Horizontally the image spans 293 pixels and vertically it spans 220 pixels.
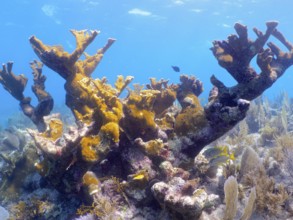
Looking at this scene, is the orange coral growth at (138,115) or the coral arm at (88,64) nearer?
the orange coral growth at (138,115)

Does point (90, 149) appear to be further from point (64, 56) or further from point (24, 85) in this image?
point (24, 85)

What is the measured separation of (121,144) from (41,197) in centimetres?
201

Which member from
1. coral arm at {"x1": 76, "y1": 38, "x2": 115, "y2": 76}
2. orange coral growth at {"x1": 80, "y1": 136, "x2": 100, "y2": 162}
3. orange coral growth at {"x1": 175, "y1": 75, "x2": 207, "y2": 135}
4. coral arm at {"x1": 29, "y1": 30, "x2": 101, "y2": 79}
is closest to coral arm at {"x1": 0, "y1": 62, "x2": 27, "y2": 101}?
coral arm at {"x1": 29, "y1": 30, "x2": 101, "y2": 79}

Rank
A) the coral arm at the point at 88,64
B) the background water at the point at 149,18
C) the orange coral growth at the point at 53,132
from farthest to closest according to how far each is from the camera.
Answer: the background water at the point at 149,18 < the coral arm at the point at 88,64 < the orange coral growth at the point at 53,132

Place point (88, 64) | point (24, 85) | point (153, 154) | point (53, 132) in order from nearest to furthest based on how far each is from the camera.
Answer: point (153, 154) → point (53, 132) → point (88, 64) → point (24, 85)

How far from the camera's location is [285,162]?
6.27m

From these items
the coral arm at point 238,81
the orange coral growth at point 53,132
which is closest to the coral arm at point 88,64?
the orange coral growth at point 53,132

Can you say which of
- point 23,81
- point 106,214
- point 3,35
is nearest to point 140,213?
point 106,214

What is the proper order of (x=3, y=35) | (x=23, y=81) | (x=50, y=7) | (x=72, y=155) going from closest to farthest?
(x=72, y=155) → (x=23, y=81) → (x=50, y=7) → (x=3, y=35)

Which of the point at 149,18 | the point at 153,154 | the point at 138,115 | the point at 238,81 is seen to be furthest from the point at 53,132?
the point at 149,18

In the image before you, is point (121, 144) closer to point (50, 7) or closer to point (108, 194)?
point (108, 194)

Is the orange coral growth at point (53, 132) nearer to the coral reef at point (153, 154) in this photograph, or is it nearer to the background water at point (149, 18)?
the coral reef at point (153, 154)

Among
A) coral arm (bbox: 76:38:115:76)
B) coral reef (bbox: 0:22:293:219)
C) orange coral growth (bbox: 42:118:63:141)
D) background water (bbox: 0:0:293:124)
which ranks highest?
background water (bbox: 0:0:293:124)

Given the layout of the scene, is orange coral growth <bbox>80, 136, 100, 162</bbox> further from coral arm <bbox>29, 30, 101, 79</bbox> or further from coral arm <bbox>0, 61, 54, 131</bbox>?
coral arm <bbox>0, 61, 54, 131</bbox>
